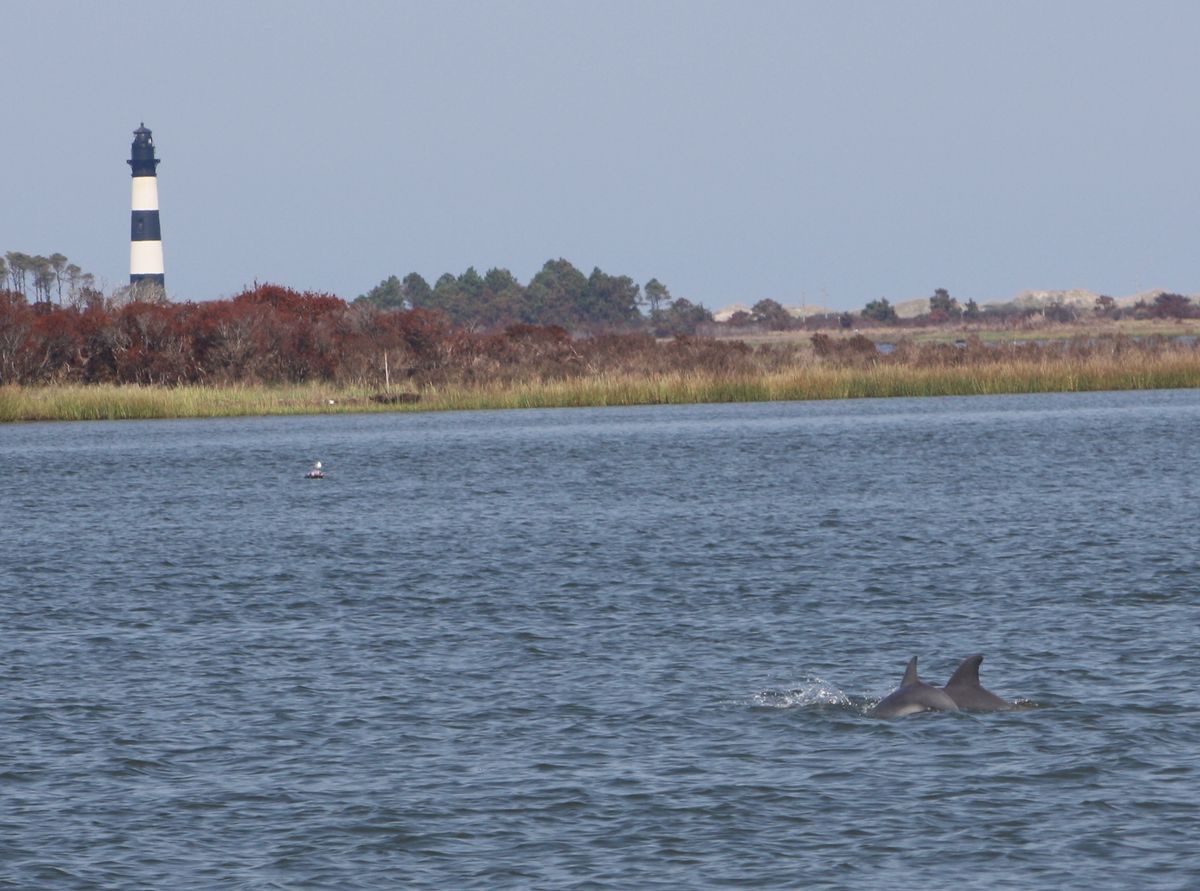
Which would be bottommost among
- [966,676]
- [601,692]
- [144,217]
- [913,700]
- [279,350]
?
[601,692]

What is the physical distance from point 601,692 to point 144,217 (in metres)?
106

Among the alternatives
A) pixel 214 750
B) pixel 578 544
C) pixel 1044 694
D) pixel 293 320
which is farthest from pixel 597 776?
pixel 293 320

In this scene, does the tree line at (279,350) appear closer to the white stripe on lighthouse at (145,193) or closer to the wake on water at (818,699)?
the white stripe on lighthouse at (145,193)

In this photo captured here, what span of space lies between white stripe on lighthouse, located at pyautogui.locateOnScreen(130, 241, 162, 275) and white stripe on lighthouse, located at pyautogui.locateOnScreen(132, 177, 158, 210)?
2.85 meters

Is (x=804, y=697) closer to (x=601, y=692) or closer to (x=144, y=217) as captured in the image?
(x=601, y=692)

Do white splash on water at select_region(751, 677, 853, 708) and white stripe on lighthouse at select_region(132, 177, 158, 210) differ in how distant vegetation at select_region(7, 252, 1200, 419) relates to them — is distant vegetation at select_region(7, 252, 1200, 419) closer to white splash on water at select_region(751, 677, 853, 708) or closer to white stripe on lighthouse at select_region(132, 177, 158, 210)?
white stripe on lighthouse at select_region(132, 177, 158, 210)

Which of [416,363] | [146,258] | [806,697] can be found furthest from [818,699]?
[146,258]

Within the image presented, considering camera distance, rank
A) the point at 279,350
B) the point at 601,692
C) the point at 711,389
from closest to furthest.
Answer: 1. the point at 601,692
2. the point at 711,389
3. the point at 279,350

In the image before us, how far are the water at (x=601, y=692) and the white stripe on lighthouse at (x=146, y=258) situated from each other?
77.7 m

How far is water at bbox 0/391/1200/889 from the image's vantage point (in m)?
13.1

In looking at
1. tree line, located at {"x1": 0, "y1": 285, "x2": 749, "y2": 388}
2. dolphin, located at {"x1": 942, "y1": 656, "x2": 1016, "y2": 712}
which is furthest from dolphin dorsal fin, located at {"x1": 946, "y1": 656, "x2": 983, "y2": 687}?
tree line, located at {"x1": 0, "y1": 285, "x2": 749, "y2": 388}

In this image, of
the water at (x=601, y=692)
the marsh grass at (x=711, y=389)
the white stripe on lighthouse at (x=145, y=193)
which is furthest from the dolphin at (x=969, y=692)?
the white stripe on lighthouse at (x=145, y=193)

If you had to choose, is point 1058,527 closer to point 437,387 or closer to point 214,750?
point 214,750

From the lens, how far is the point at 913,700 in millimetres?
16859
